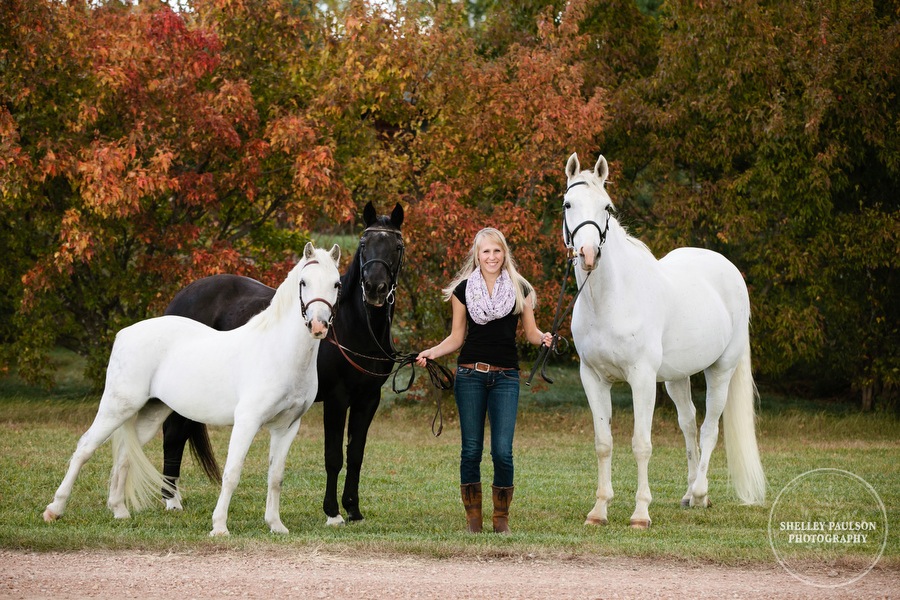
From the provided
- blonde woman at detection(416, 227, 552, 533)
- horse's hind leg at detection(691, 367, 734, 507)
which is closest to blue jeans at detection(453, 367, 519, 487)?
blonde woman at detection(416, 227, 552, 533)

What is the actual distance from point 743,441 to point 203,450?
451 cm

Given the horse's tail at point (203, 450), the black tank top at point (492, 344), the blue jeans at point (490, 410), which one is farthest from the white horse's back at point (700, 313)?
the horse's tail at point (203, 450)

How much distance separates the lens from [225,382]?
6.50 m

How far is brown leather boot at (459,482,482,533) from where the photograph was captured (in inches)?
254

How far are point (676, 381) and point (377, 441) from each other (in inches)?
187

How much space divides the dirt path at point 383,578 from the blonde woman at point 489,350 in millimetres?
794

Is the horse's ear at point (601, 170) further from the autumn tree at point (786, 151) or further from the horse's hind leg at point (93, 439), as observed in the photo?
the autumn tree at point (786, 151)

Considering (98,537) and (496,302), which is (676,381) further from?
(98,537)

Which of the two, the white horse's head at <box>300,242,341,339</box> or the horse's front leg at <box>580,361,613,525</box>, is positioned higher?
the white horse's head at <box>300,242,341,339</box>

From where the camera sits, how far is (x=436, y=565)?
5.62 m

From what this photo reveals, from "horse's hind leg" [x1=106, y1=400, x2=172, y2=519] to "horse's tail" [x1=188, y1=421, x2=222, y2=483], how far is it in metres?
0.72

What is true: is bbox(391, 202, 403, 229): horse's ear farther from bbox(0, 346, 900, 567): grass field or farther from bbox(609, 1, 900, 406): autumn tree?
bbox(609, 1, 900, 406): autumn tree

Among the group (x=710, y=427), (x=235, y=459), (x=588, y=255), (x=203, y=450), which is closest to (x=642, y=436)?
(x=710, y=427)

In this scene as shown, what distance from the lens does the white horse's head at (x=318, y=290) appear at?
5906 millimetres
